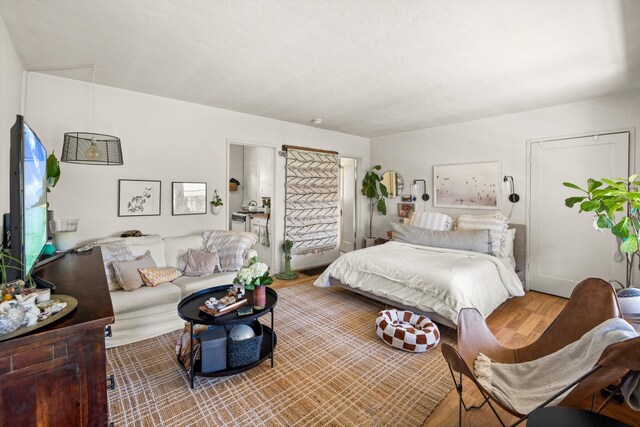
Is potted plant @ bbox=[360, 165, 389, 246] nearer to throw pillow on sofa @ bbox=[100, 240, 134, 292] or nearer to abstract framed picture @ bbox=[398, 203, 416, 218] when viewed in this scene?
abstract framed picture @ bbox=[398, 203, 416, 218]

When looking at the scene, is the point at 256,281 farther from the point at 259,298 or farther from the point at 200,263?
the point at 200,263

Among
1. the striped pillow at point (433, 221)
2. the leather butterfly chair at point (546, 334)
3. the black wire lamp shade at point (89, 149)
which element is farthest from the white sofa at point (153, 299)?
the striped pillow at point (433, 221)

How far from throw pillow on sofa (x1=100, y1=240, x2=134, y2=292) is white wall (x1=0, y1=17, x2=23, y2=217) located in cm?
84

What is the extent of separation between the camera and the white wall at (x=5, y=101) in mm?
1981

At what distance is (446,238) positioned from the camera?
12.7 ft

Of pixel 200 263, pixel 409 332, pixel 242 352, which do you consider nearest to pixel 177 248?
pixel 200 263

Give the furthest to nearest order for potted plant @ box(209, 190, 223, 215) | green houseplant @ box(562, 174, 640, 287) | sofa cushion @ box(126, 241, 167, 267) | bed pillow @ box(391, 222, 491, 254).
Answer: potted plant @ box(209, 190, 223, 215) → bed pillow @ box(391, 222, 491, 254) → sofa cushion @ box(126, 241, 167, 267) → green houseplant @ box(562, 174, 640, 287)

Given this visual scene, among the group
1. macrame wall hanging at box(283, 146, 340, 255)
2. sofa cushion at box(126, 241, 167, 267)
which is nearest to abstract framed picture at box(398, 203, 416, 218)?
macrame wall hanging at box(283, 146, 340, 255)

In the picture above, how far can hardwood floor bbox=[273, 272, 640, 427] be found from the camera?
1781mm

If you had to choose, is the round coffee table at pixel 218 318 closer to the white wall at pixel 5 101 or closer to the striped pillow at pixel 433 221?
the white wall at pixel 5 101

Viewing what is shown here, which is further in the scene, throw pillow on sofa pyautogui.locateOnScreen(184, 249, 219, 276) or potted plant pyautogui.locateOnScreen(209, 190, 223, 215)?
potted plant pyautogui.locateOnScreen(209, 190, 223, 215)

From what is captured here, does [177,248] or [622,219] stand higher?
[622,219]

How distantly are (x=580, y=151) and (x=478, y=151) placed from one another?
47.6 inches

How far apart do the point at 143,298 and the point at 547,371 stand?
9.93ft
